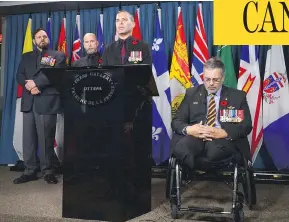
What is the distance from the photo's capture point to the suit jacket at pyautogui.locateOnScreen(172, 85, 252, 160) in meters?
2.38

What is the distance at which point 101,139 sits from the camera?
218 cm

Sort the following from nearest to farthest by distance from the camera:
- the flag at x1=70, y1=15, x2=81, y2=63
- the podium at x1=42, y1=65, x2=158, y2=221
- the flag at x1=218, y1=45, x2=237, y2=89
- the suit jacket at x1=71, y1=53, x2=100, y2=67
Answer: the podium at x1=42, y1=65, x2=158, y2=221 → the suit jacket at x1=71, y1=53, x2=100, y2=67 → the flag at x1=218, y1=45, x2=237, y2=89 → the flag at x1=70, y1=15, x2=81, y2=63

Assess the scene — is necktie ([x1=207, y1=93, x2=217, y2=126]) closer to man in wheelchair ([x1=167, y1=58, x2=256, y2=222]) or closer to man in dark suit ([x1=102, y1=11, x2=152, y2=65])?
man in wheelchair ([x1=167, y1=58, x2=256, y2=222])

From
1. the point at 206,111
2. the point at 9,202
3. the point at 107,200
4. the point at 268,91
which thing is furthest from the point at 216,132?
the point at 268,91

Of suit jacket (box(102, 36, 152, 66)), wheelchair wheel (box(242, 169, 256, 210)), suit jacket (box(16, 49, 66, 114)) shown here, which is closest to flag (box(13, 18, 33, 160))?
suit jacket (box(16, 49, 66, 114))

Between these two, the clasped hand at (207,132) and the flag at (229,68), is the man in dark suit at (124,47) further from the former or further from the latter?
the flag at (229,68)

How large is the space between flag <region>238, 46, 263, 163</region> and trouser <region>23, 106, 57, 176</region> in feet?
6.34

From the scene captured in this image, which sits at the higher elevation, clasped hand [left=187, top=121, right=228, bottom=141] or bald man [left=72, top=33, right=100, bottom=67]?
bald man [left=72, top=33, right=100, bottom=67]

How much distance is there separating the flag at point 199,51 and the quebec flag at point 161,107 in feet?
1.00

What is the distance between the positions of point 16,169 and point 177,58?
2117mm

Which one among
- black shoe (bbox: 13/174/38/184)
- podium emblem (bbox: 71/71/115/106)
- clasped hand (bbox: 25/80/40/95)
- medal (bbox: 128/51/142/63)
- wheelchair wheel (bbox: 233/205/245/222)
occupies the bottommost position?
black shoe (bbox: 13/174/38/184)

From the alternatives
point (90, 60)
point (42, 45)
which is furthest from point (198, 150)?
point (42, 45)

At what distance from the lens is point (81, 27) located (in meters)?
4.46

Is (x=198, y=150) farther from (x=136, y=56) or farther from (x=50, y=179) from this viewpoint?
(x=50, y=179)
